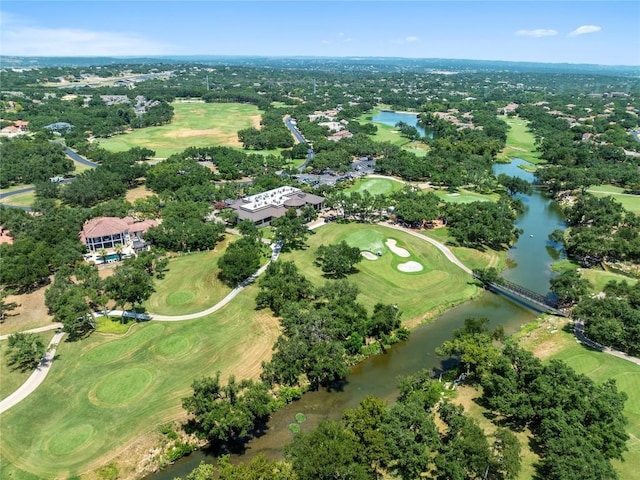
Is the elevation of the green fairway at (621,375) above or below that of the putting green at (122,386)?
above

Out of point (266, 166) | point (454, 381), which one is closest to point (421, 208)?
point (454, 381)

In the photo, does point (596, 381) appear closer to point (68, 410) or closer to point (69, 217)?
point (68, 410)

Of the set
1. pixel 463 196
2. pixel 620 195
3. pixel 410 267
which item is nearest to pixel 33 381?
pixel 410 267

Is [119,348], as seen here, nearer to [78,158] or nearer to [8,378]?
[8,378]

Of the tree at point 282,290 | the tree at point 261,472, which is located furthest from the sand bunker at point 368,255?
the tree at point 261,472

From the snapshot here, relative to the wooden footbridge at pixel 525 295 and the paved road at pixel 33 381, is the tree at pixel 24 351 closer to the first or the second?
the paved road at pixel 33 381

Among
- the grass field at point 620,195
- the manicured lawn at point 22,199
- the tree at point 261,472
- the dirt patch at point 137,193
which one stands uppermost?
the tree at point 261,472

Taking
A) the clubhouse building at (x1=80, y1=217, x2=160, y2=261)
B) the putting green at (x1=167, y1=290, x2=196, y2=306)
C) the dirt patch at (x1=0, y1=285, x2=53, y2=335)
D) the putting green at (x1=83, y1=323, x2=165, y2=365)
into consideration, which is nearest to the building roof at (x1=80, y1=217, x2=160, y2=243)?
the clubhouse building at (x1=80, y1=217, x2=160, y2=261)
